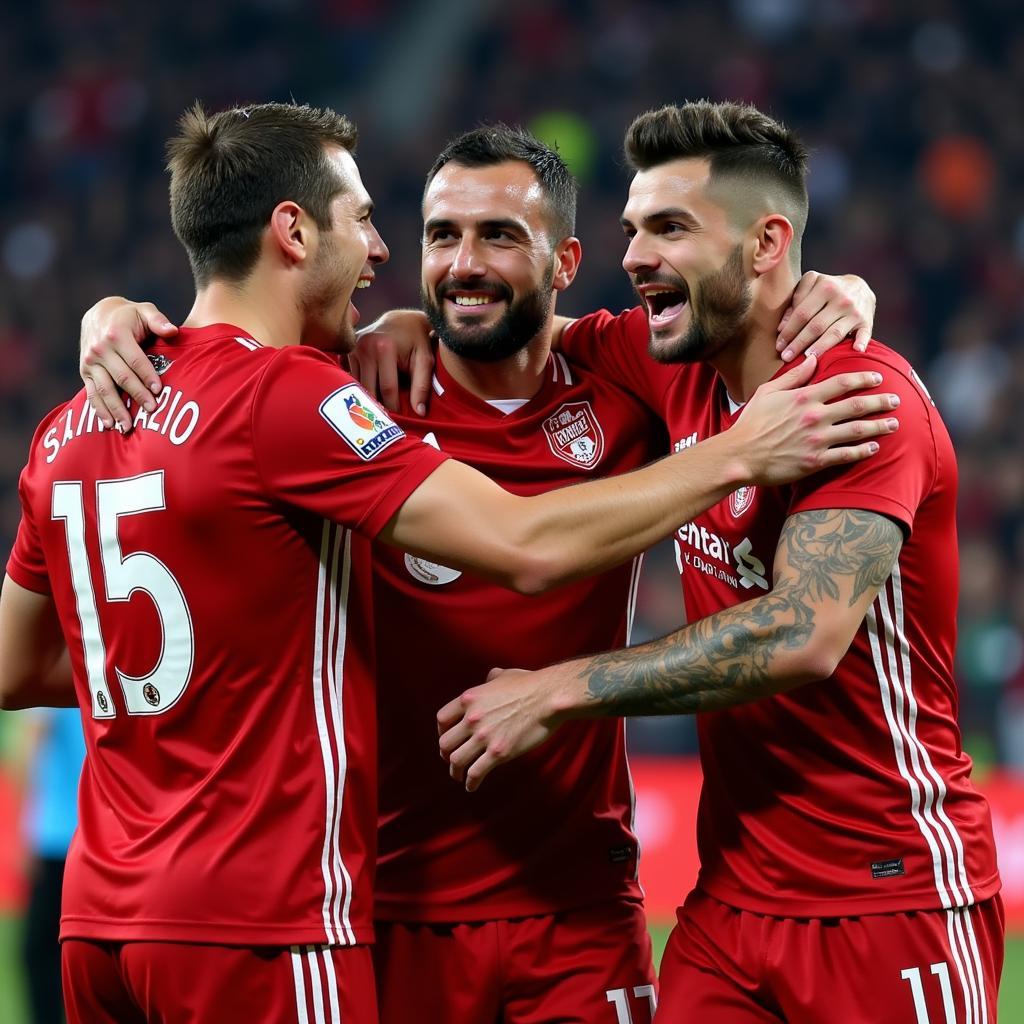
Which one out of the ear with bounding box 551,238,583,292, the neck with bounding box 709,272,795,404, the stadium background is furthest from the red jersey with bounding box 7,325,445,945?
the stadium background

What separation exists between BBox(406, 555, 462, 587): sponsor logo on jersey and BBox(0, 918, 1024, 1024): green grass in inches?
129

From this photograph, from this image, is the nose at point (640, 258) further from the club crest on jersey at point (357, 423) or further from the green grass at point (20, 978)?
the green grass at point (20, 978)

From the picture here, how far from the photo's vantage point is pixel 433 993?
3773 millimetres

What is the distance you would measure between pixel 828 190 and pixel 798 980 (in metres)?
12.3

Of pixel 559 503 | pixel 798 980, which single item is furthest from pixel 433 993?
pixel 559 503

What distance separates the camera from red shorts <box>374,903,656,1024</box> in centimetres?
375

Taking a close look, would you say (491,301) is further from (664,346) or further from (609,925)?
(609,925)

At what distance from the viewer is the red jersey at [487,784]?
12.6 feet

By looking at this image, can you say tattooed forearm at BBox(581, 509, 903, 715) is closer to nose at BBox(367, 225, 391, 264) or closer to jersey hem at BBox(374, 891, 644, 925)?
jersey hem at BBox(374, 891, 644, 925)

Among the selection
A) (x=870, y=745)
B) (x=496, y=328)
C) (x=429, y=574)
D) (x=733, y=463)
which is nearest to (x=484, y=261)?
(x=496, y=328)

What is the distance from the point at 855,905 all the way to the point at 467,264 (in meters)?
1.79

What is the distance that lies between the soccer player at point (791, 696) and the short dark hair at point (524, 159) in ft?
1.35

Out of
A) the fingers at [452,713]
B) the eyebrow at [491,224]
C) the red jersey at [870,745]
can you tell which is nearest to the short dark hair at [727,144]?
the eyebrow at [491,224]

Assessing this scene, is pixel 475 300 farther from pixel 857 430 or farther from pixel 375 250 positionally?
pixel 857 430
